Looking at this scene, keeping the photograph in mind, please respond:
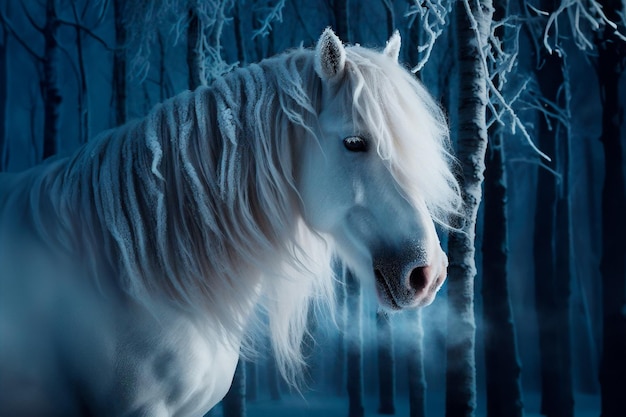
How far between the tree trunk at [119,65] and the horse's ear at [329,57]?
239 cm

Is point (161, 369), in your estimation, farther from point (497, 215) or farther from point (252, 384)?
point (252, 384)

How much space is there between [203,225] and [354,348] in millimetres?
1785

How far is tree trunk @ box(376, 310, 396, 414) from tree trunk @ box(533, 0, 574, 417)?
643mm

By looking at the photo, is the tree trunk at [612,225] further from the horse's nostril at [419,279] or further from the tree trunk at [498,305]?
the horse's nostril at [419,279]

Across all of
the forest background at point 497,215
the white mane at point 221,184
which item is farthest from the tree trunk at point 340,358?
the white mane at point 221,184

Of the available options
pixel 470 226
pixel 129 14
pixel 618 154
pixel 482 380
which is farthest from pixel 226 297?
pixel 129 14

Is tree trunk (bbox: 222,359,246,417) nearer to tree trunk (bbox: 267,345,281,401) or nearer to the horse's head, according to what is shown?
tree trunk (bbox: 267,345,281,401)

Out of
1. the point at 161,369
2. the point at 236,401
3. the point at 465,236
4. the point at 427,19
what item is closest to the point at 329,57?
the point at 161,369

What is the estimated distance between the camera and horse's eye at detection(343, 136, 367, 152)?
0.76 metres

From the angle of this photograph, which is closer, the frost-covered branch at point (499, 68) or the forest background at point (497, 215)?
the frost-covered branch at point (499, 68)

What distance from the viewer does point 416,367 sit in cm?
229

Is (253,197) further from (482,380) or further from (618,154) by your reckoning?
(618,154)

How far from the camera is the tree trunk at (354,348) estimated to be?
2.37 m

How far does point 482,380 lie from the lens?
2.09m
